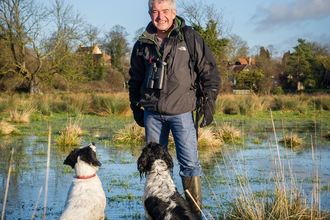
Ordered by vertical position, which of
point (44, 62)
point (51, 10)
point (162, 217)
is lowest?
point (162, 217)

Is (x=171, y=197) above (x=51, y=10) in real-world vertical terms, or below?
below

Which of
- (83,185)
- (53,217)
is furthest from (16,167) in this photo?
(83,185)

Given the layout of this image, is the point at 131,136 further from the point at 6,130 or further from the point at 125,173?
the point at 6,130

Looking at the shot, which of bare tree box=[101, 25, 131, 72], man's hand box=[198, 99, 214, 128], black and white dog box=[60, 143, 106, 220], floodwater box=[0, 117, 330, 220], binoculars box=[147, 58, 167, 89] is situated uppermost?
bare tree box=[101, 25, 131, 72]

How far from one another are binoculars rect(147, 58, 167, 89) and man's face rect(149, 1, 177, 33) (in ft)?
1.22

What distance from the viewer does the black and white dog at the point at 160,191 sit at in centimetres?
270

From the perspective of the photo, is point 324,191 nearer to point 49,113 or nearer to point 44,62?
point 49,113

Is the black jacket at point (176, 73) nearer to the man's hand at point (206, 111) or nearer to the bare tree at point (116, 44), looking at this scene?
the man's hand at point (206, 111)

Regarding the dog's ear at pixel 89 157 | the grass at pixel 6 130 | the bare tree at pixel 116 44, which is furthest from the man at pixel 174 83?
the bare tree at pixel 116 44

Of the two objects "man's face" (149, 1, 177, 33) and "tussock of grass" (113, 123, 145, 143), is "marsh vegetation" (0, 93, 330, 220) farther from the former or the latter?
"man's face" (149, 1, 177, 33)

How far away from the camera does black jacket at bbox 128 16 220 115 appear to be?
10.7ft

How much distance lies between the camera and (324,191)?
4602 mm

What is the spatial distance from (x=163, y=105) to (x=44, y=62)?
86.2 ft

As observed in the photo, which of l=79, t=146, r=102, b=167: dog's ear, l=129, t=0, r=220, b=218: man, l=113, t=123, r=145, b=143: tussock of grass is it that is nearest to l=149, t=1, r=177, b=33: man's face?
l=129, t=0, r=220, b=218: man
